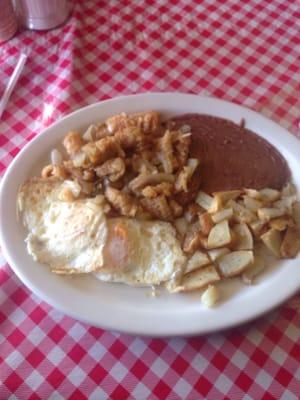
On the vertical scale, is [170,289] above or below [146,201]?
below

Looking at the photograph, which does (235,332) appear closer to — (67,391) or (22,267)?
(67,391)

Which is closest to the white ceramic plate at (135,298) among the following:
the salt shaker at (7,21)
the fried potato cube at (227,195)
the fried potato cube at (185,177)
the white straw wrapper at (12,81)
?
the fried potato cube at (227,195)

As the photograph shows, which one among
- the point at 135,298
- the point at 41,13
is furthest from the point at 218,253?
the point at 41,13

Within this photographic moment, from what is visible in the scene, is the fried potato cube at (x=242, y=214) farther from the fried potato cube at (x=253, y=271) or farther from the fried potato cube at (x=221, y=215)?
the fried potato cube at (x=253, y=271)

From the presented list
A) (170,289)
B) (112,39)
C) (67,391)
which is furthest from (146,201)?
(112,39)

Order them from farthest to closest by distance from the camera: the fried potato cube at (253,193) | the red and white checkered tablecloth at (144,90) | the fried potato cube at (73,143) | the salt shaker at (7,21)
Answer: the salt shaker at (7,21) → the fried potato cube at (73,143) → the fried potato cube at (253,193) → the red and white checkered tablecloth at (144,90)
